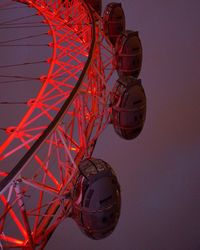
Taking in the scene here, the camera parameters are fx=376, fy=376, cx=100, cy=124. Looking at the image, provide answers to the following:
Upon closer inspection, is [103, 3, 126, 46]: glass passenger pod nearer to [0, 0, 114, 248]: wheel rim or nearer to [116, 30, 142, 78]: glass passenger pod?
[0, 0, 114, 248]: wheel rim

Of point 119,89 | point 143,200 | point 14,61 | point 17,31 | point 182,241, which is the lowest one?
point 182,241

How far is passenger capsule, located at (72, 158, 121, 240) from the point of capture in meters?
7.96

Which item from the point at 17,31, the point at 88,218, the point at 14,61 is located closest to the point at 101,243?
the point at 14,61

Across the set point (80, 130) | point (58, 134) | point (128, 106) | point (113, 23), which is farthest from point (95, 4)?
point (58, 134)

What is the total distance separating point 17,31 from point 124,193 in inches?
550

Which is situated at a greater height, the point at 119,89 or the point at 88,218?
the point at 119,89

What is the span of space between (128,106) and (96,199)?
390 cm

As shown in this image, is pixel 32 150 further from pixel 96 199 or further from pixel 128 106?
pixel 128 106

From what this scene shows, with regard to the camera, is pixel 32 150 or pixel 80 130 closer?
pixel 32 150

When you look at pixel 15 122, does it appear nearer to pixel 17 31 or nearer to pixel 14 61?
pixel 14 61

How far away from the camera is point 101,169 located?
8.32 metres

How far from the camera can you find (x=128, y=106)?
11.1 m

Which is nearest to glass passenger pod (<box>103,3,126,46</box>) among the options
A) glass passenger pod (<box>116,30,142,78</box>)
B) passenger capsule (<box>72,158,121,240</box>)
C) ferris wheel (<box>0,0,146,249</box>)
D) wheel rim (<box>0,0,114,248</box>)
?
ferris wheel (<box>0,0,146,249</box>)

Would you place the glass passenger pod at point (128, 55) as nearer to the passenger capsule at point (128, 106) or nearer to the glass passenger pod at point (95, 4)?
the passenger capsule at point (128, 106)
